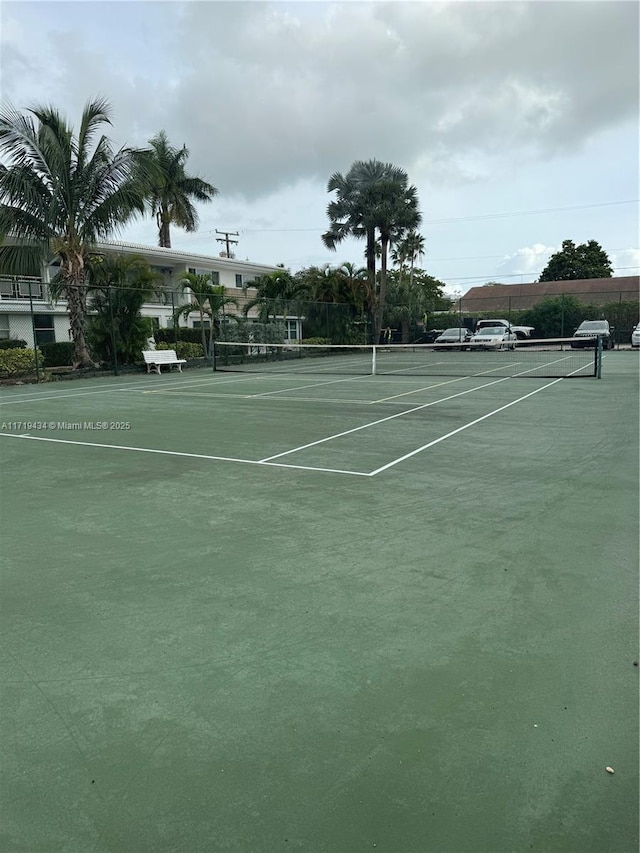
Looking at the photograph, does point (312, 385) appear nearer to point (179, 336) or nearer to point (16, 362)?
point (16, 362)

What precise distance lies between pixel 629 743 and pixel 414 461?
16.3 ft

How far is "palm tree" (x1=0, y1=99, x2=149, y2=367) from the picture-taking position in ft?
62.2

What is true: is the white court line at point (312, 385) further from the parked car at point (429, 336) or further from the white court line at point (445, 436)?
the parked car at point (429, 336)

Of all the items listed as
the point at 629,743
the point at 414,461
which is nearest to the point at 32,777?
the point at 629,743

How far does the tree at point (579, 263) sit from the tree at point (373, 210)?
36.5 metres

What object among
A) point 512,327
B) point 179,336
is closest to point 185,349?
point 179,336

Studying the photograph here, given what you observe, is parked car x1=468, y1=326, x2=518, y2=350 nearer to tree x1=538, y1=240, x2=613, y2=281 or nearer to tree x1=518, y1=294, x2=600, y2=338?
tree x1=518, y1=294, x2=600, y2=338

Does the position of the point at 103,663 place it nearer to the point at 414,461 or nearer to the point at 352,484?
the point at 352,484

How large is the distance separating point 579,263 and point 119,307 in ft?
192

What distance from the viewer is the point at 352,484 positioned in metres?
6.16

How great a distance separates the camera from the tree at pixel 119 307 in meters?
22.2

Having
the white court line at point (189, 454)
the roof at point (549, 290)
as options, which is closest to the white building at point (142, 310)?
the white court line at point (189, 454)

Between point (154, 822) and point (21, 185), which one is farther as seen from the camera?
point (21, 185)
